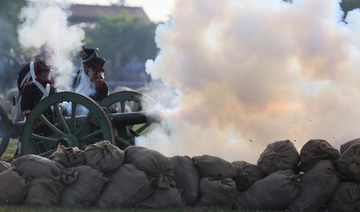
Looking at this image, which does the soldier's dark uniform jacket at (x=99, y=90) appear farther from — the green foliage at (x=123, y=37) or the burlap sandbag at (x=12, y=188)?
the green foliage at (x=123, y=37)

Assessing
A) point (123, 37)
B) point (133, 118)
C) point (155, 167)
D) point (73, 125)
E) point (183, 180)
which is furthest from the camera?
point (123, 37)

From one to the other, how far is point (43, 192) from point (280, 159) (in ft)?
6.42

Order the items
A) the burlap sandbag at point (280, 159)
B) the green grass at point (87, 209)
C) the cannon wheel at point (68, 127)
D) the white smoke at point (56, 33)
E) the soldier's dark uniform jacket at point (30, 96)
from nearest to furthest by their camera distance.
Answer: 1. the green grass at point (87, 209)
2. the burlap sandbag at point (280, 159)
3. the cannon wheel at point (68, 127)
4. the soldier's dark uniform jacket at point (30, 96)
5. the white smoke at point (56, 33)

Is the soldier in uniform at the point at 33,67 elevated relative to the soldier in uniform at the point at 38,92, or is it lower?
elevated

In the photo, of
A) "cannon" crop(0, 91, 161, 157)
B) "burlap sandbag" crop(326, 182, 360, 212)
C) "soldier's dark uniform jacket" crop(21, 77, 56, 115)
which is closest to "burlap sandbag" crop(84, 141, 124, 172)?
"cannon" crop(0, 91, 161, 157)

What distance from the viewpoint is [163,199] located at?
19.8 feet

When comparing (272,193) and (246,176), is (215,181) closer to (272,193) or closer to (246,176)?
(246,176)

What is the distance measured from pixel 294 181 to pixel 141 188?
4.13 feet

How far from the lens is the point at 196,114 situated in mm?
7949

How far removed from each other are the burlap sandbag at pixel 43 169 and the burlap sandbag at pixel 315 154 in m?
1.90

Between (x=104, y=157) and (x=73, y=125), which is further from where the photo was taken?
(x=73, y=125)

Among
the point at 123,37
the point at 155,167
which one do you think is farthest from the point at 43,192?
the point at 123,37

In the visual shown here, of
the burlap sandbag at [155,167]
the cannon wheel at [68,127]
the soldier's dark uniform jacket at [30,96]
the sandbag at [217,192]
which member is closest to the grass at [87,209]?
the sandbag at [217,192]

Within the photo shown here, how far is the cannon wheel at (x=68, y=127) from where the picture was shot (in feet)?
24.7
